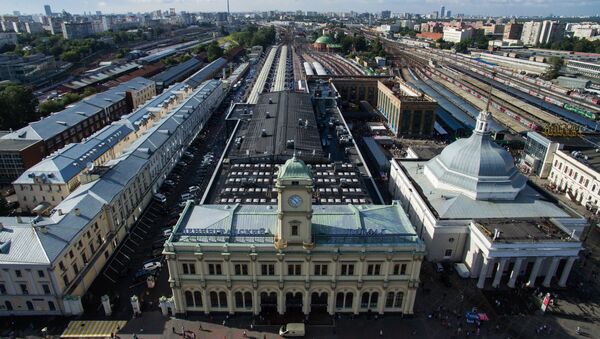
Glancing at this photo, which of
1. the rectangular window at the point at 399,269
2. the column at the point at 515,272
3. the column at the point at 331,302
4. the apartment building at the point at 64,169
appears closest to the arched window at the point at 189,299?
the column at the point at 331,302

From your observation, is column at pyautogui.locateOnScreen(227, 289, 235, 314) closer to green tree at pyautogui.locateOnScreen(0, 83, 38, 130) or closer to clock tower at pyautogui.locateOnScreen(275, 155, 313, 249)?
clock tower at pyautogui.locateOnScreen(275, 155, 313, 249)

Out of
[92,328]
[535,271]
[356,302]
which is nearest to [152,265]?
[92,328]

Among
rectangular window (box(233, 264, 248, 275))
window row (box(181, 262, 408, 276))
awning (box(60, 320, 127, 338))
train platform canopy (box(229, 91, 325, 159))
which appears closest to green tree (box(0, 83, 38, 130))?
train platform canopy (box(229, 91, 325, 159))

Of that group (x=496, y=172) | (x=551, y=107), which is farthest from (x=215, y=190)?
(x=551, y=107)

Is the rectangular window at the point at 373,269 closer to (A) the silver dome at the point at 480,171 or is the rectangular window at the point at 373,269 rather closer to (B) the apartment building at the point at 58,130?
(A) the silver dome at the point at 480,171

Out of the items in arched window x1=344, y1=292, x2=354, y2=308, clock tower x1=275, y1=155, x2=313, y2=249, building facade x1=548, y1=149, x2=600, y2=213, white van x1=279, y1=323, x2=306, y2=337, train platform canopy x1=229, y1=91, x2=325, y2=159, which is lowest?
white van x1=279, y1=323, x2=306, y2=337

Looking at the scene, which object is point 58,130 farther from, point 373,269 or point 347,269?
point 373,269
